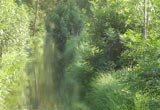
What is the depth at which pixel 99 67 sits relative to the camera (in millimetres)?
12992

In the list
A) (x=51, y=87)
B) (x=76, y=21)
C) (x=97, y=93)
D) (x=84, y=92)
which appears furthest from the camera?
(x=76, y=21)

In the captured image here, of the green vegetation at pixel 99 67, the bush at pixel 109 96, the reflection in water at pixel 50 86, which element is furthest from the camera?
the reflection in water at pixel 50 86

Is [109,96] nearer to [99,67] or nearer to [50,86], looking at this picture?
[99,67]

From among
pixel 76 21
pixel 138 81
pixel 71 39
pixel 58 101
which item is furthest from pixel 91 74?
pixel 76 21

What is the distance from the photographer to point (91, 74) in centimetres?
1356

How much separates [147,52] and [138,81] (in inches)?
26.1

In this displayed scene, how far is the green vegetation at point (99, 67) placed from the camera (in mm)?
7414

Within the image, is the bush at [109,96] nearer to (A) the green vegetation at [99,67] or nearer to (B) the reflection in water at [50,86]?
(A) the green vegetation at [99,67]

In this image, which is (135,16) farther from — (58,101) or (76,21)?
(76,21)

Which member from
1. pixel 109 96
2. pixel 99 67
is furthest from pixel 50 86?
pixel 109 96

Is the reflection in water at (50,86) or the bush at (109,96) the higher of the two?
the bush at (109,96)

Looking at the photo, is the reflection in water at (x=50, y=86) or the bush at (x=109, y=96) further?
the reflection in water at (x=50, y=86)

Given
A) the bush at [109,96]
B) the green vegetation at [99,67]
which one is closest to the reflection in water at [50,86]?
the green vegetation at [99,67]

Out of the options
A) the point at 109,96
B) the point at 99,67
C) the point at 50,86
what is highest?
the point at 99,67
